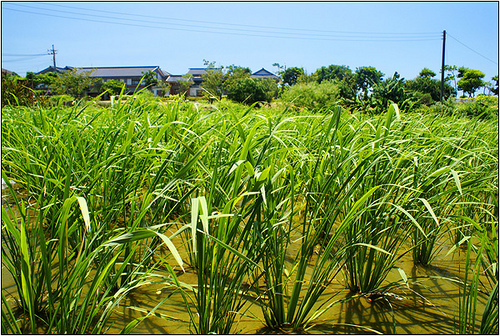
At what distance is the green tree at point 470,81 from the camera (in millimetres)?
45594

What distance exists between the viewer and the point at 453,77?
155 ft

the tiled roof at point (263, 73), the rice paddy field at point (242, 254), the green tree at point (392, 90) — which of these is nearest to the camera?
the rice paddy field at point (242, 254)

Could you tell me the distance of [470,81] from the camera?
4559 cm

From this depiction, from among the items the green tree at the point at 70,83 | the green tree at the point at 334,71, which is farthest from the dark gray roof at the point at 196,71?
the green tree at the point at 70,83

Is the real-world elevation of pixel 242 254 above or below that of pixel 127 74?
below

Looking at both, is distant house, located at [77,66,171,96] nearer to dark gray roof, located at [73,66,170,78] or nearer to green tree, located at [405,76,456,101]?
dark gray roof, located at [73,66,170,78]

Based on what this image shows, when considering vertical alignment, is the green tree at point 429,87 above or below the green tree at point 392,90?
above

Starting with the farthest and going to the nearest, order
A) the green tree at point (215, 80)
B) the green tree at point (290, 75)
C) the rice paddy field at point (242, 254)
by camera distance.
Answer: the green tree at point (290, 75) → the green tree at point (215, 80) → the rice paddy field at point (242, 254)

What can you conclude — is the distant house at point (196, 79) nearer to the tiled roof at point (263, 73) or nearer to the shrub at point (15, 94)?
the tiled roof at point (263, 73)

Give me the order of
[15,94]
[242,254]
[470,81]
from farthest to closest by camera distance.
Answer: [470,81]
[15,94]
[242,254]

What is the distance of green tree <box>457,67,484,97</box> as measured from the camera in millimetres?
45594

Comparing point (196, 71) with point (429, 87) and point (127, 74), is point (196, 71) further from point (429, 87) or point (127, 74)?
point (429, 87)

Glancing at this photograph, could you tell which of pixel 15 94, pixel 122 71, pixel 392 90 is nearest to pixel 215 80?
pixel 122 71

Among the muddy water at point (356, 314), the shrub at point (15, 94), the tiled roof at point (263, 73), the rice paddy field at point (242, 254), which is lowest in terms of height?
the muddy water at point (356, 314)
